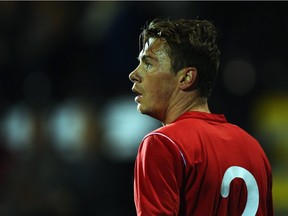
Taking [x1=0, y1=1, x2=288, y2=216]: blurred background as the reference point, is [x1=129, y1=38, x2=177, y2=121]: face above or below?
above

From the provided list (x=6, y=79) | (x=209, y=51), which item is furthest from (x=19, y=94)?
(x=209, y=51)

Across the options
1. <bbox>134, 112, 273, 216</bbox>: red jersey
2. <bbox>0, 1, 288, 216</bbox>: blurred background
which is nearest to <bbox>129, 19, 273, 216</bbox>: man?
<bbox>134, 112, 273, 216</bbox>: red jersey

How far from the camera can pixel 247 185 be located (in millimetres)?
2316

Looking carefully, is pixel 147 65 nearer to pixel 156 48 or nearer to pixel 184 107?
pixel 156 48

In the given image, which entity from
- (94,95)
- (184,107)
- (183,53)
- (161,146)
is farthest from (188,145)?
(94,95)

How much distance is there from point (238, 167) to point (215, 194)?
154mm

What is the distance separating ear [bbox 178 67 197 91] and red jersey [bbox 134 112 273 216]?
0.10m

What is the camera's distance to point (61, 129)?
5.74 m

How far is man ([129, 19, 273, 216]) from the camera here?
2139 mm

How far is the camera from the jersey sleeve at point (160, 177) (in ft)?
6.97

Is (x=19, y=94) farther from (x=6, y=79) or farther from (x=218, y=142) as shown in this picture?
(x=218, y=142)

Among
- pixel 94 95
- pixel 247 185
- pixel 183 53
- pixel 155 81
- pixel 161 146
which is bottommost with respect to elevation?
pixel 94 95

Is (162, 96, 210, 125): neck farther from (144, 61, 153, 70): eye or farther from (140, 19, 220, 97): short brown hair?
(144, 61, 153, 70): eye

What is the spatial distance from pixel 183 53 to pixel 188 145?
0.39 meters
